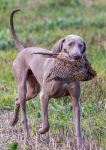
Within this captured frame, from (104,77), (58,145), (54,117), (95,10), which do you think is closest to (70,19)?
(95,10)

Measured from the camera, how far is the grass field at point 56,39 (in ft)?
26.5

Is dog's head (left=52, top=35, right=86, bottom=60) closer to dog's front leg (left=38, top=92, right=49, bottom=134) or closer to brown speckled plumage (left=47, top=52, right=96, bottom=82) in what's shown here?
brown speckled plumage (left=47, top=52, right=96, bottom=82)

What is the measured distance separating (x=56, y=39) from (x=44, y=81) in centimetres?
757

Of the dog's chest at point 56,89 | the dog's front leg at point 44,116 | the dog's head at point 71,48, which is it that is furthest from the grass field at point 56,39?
the dog's head at point 71,48

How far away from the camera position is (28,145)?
7297 millimetres

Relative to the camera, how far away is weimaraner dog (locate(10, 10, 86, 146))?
695 centimetres

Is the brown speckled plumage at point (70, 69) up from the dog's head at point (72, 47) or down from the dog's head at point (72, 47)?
down

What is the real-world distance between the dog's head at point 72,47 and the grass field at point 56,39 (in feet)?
3.44

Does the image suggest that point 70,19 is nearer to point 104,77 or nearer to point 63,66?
point 104,77

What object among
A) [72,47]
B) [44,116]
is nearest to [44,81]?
[44,116]

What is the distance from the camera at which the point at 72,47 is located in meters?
6.87

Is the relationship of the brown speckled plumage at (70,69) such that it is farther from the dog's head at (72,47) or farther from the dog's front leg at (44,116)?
the dog's front leg at (44,116)

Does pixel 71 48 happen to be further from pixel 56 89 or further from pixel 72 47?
pixel 56 89

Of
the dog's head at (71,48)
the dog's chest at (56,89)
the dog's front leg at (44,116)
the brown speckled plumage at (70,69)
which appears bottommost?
the dog's front leg at (44,116)
